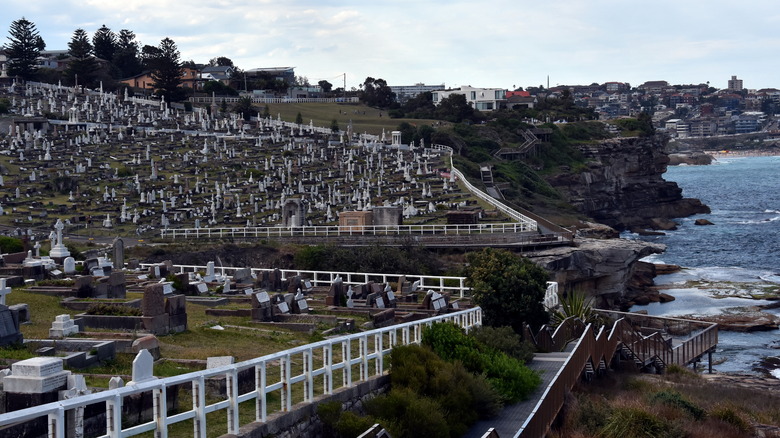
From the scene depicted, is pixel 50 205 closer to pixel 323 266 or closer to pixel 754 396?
pixel 323 266

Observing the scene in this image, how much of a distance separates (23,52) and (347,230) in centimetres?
8451

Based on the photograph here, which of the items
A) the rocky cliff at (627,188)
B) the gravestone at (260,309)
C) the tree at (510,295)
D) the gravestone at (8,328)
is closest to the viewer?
the gravestone at (8,328)

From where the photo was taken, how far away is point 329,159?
8481 centimetres

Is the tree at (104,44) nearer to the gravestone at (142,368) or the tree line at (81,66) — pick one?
the tree line at (81,66)

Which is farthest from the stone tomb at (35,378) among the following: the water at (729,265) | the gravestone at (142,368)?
the water at (729,265)

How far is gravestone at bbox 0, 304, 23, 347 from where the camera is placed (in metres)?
15.3

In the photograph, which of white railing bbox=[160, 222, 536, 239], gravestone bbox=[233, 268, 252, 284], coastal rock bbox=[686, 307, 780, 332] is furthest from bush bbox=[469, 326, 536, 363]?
coastal rock bbox=[686, 307, 780, 332]

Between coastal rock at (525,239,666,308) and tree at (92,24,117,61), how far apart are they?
4569 inches

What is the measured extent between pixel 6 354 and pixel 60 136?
72549mm

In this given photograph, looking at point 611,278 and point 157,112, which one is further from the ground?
point 157,112

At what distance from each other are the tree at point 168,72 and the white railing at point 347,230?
215ft

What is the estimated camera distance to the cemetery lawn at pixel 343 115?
125 meters

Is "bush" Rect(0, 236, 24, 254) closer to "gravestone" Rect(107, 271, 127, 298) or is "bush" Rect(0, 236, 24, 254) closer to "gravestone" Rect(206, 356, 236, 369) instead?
"gravestone" Rect(107, 271, 127, 298)

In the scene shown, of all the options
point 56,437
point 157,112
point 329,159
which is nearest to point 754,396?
point 56,437
